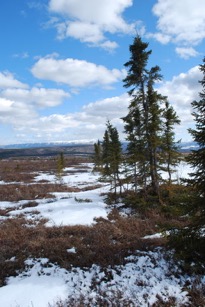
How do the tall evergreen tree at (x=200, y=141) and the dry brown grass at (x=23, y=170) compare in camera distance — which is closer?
the tall evergreen tree at (x=200, y=141)

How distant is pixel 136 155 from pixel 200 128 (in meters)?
11.1

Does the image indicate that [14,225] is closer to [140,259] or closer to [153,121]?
[140,259]

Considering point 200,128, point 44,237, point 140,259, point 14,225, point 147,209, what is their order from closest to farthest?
point 200,128 → point 140,259 → point 44,237 → point 14,225 → point 147,209

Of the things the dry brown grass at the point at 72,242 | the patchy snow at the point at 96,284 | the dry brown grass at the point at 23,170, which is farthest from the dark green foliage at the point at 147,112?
the dry brown grass at the point at 23,170

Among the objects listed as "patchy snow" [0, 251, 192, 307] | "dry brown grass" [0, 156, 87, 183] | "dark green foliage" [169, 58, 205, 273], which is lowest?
"dry brown grass" [0, 156, 87, 183]

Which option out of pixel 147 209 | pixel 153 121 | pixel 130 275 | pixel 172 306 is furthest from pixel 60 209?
pixel 172 306

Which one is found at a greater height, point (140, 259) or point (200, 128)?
point (200, 128)

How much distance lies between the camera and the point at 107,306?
701 cm

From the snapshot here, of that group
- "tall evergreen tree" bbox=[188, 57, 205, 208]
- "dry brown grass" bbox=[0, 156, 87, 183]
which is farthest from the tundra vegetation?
"dry brown grass" bbox=[0, 156, 87, 183]

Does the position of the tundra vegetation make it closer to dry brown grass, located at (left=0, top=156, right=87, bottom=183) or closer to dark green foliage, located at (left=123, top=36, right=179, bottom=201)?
dark green foliage, located at (left=123, top=36, right=179, bottom=201)

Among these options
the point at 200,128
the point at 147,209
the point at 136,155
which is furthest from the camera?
the point at 136,155

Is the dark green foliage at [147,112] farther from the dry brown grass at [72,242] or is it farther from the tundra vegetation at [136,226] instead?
the dry brown grass at [72,242]

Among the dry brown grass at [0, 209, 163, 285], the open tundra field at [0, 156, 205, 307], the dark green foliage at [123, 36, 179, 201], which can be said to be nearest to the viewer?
the open tundra field at [0, 156, 205, 307]

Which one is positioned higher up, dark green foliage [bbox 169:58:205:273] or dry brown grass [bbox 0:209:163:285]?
dark green foliage [bbox 169:58:205:273]
